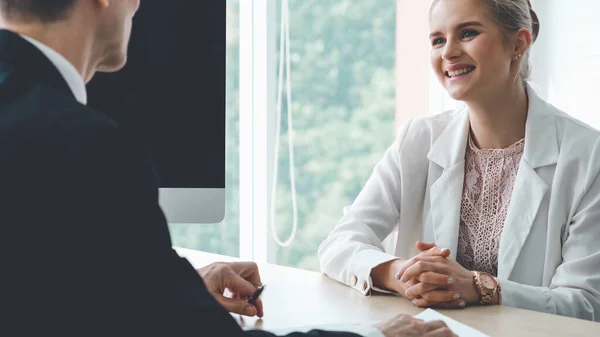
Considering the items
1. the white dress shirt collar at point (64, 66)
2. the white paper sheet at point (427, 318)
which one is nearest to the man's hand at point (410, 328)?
the white paper sheet at point (427, 318)

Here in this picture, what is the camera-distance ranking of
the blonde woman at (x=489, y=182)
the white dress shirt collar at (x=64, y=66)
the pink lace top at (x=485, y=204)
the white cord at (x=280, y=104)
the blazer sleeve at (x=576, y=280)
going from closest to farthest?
the white dress shirt collar at (x=64, y=66), the blazer sleeve at (x=576, y=280), the blonde woman at (x=489, y=182), the pink lace top at (x=485, y=204), the white cord at (x=280, y=104)

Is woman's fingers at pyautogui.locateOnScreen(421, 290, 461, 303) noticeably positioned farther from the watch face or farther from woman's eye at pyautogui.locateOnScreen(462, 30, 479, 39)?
woman's eye at pyautogui.locateOnScreen(462, 30, 479, 39)

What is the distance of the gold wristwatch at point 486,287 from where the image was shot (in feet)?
4.34

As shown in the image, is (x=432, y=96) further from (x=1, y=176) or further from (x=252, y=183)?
(x=1, y=176)

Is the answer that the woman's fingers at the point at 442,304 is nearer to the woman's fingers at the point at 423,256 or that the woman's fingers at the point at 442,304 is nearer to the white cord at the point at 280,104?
the woman's fingers at the point at 423,256

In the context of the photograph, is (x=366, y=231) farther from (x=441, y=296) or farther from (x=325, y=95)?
(x=325, y=95)

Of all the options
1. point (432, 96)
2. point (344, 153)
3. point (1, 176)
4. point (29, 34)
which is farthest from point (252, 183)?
point (1, 176)

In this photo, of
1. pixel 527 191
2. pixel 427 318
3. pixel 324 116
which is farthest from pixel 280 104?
pixel 427 318

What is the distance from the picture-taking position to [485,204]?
1798mm

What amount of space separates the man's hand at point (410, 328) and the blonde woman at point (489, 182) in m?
0.44

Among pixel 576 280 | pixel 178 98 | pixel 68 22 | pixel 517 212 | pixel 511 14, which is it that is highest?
pixel 511 14

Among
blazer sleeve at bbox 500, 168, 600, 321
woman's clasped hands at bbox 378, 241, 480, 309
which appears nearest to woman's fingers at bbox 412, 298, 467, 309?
woman's clasped hands at bbox 378, 241, 480, 309

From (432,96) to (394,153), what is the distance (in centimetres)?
124

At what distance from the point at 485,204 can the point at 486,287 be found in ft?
1.65
